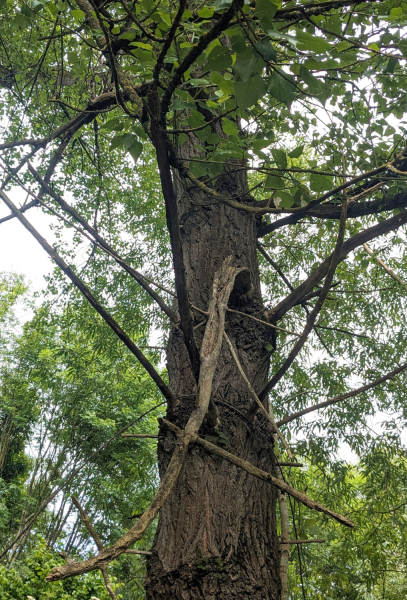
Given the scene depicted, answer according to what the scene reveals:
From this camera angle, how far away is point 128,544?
22.7 inches

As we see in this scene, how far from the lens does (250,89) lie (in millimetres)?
749

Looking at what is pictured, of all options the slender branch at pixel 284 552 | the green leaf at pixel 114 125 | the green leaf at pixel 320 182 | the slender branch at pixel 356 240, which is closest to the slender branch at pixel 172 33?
A: the green leaf at pixel 114 125

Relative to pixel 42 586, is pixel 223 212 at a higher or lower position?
higher

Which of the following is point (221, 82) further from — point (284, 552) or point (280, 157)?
point (284, 552)

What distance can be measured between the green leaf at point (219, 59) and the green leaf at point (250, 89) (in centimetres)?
4

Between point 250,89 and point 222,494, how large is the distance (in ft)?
2.91

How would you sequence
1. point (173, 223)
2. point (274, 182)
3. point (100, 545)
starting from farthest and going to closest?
1. point (274, 182)
2. point (173, 223)
3. point (100, 545)

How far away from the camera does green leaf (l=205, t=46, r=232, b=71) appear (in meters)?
0.74

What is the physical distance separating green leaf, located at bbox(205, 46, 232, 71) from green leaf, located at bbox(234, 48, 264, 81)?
2.2 inches

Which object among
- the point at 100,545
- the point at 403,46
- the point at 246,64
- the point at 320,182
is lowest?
the point at 100,545

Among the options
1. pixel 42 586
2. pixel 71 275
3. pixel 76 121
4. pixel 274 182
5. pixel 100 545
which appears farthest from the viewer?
pixel 42 586

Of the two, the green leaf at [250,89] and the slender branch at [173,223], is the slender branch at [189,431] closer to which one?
the slender branch at [173,223]

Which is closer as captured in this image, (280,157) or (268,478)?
(268,478)

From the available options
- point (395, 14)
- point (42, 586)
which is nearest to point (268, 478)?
point (395, 14)
